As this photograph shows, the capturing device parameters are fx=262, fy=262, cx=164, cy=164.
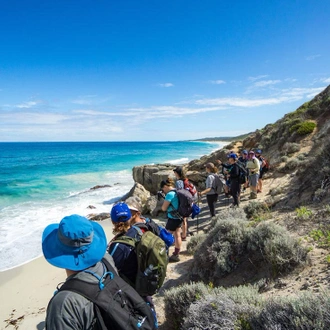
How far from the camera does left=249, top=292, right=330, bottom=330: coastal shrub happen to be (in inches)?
81.7

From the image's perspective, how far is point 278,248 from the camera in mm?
3895

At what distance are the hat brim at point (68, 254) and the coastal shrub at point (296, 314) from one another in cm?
162

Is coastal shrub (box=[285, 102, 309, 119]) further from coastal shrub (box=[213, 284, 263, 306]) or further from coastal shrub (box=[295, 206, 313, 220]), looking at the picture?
coastal shrub (box=[213, 284, 263, 306])

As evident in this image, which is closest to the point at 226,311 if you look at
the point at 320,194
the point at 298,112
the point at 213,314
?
the point at 213,314

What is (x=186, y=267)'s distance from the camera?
18.3ft

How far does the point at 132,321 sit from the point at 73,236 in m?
0.64

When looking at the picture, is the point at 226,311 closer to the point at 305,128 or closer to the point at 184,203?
the point at 184,203

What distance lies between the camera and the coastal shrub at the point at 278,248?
3703mm

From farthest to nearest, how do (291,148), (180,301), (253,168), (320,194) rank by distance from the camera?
(291,148)
(253,168)
(320,194)
(180,301)

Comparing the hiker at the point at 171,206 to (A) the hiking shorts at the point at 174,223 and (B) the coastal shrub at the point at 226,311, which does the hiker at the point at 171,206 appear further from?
(B) the coastal shrub at the point at 226,311

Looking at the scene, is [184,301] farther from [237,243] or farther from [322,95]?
[322,95]

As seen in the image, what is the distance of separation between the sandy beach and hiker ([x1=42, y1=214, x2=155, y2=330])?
4.18 m

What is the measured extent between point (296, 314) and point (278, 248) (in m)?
1.76

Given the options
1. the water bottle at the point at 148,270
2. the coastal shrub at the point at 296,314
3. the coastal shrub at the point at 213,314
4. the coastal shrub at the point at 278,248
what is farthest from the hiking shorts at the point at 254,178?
the water bottle at the point at 148,270
